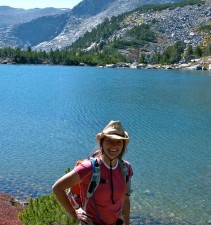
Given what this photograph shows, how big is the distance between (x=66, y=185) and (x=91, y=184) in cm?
42

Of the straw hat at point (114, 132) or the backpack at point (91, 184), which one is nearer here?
the backpack at point (91, 184)

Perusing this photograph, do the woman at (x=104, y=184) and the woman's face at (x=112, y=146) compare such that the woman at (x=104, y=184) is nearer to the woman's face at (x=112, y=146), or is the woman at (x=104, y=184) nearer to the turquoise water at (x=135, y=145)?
the woman's face at (x=112, y=146)

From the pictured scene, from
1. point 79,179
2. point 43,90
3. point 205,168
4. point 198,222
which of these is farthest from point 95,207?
point 43,90

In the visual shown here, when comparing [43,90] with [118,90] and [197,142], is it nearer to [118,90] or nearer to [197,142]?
[118,90]

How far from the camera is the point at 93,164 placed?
21.3 feet

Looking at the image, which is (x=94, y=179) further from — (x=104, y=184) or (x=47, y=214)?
(x=47, y=214)

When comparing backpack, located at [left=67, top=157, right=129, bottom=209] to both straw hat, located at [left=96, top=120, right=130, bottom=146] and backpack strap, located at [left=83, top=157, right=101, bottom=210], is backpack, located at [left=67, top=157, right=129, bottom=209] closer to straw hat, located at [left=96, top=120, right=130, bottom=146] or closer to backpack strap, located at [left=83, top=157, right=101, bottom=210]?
backpack strap, located at [left=83, top=157, right=101, bottom=210]

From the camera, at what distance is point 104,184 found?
21.4 feet

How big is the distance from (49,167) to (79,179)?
70.0ft

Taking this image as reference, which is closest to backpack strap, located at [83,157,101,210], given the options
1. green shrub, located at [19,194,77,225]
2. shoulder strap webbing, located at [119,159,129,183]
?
shoulder strap webbing, located at [119,159,129,183]

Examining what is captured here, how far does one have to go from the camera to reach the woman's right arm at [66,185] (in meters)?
6.46

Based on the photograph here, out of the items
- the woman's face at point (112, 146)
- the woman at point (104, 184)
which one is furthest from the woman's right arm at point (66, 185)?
the woman's face at point (112, 146)

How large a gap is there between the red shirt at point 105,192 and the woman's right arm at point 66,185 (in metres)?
0.10

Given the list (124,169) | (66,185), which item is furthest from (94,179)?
(124,169)
